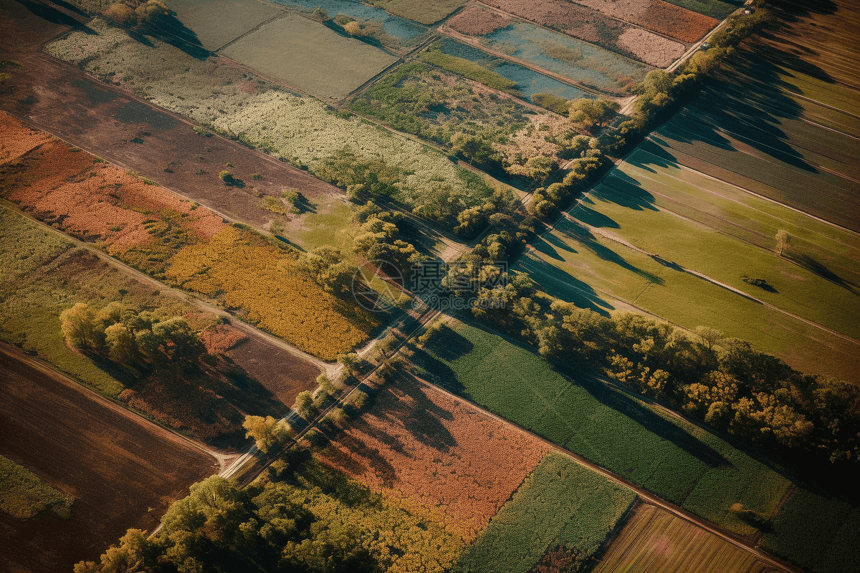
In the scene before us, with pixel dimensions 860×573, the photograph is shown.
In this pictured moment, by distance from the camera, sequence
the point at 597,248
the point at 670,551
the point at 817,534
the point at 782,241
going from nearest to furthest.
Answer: the point at 670,551 → the point at 817,534 → the point at 782,241 → the point at 597,248

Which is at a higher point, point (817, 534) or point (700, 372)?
point (700, 372)

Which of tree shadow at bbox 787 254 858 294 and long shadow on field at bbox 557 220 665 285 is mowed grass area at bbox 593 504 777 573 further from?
tree shadow at bbox 787 254 858 294

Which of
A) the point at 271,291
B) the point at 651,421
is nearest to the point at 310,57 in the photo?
the point at 271,291

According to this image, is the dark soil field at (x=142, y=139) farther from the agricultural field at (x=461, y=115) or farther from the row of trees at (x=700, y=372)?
the row of trees at (x=700, y=372)

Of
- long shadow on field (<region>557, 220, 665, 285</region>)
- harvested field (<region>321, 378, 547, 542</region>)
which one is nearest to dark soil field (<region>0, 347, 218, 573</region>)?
harvested field (<region>321, 378, 547, 542</region>)

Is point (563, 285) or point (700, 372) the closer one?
point (700, 372)

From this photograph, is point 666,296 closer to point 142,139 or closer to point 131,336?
point 131,336

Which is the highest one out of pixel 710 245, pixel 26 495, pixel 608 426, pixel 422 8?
pixel 422 8

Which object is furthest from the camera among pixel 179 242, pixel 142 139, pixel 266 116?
pixel 266 116
